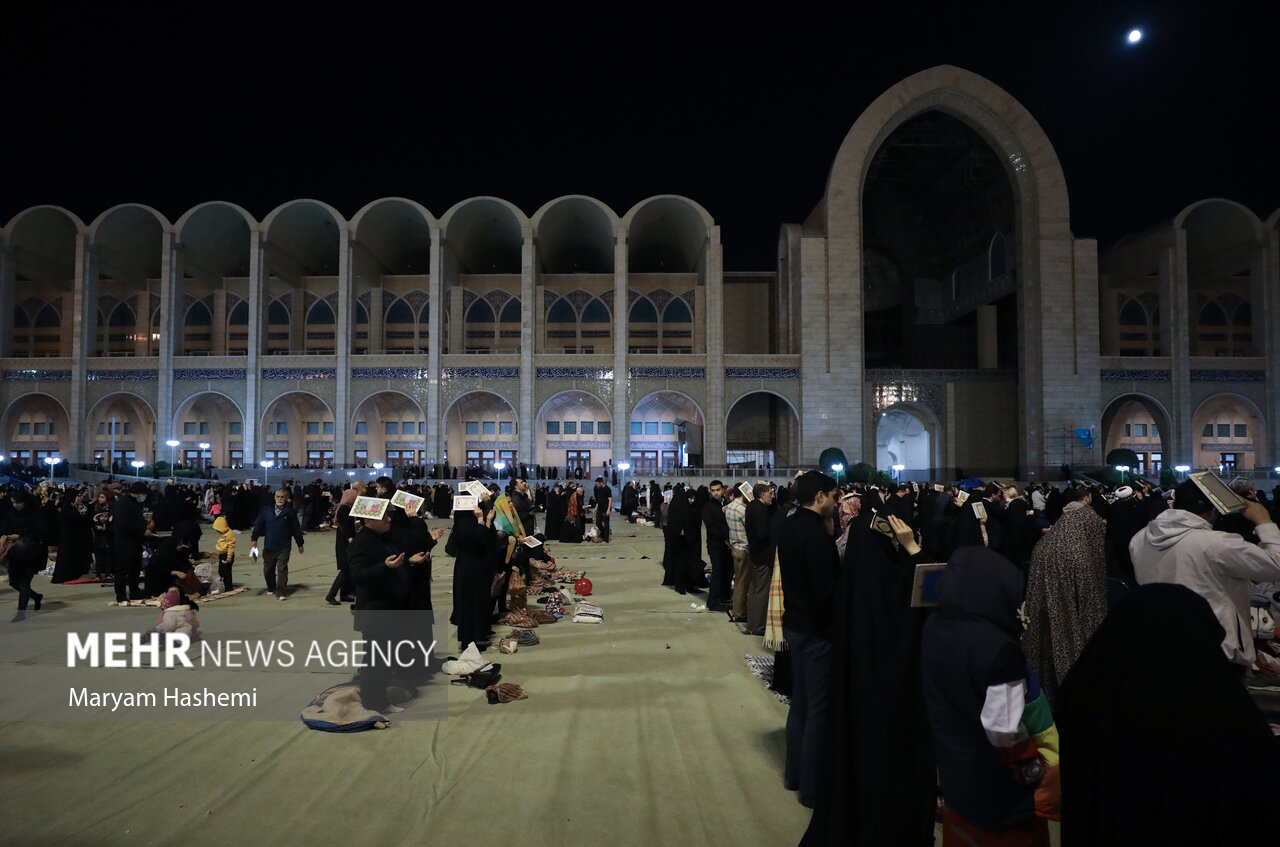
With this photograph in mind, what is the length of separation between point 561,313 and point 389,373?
784cm

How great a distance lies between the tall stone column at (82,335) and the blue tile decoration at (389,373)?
10.7m

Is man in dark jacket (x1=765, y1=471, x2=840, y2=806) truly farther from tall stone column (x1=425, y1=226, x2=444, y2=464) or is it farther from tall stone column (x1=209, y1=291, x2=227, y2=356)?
tall stone column (x1=209, y1=291, x2=227, y2=356)

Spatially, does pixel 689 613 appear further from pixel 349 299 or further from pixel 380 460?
pixel 380 460

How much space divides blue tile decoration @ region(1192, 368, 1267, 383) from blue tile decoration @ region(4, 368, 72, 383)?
4450 cm

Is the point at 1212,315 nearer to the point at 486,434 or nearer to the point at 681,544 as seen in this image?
the point at 681,544

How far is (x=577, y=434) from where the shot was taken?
29.9m

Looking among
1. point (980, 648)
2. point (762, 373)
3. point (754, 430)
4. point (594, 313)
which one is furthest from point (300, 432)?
point (980, 648)

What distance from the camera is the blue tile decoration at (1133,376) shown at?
996 inches

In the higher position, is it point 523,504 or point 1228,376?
point 1228,376

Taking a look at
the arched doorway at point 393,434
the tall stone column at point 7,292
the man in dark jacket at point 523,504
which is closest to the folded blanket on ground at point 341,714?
the man in dark jacket at point 523,504

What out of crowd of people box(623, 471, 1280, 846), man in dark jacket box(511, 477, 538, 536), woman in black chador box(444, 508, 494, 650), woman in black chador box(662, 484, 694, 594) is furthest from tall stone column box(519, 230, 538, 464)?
crowd of people box(623, 471, 1280, 846)

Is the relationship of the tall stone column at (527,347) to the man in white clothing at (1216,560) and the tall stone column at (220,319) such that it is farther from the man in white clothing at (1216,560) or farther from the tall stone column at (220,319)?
the man in white clothing at (1216,560)

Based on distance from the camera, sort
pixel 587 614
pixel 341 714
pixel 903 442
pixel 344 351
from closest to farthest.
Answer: pixel 341 714 < pixel 587 614 < pixel 344 351 < pixel 903 442

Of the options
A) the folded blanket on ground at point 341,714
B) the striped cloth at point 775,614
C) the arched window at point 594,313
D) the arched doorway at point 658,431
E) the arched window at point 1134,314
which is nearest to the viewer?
the folded blanket on ground at point 341,714
